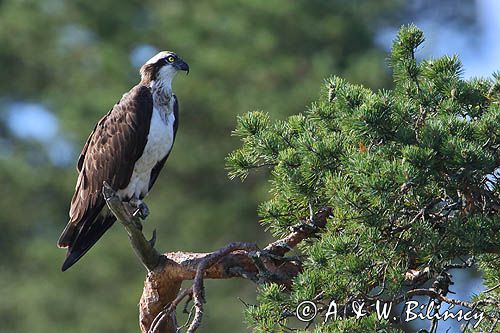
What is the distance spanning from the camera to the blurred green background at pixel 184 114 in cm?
1300

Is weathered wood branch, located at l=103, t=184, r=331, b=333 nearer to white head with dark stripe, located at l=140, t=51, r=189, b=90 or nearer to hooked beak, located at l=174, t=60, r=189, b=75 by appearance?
white head with dark stripe, located at l=140, t=51, r=189, b=90

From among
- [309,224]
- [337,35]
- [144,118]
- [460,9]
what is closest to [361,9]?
[337,35]

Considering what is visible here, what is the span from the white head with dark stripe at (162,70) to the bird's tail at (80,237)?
0.95m

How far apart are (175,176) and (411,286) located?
356 inches

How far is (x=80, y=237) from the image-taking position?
6.27 metres

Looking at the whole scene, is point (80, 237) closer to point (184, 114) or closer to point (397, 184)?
point (397, 184)

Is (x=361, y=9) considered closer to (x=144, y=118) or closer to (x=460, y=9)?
(x=460, y=9)

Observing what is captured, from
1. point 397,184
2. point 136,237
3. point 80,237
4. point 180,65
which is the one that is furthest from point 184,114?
point 397,184

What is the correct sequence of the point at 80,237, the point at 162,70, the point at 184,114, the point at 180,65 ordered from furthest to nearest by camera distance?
the point at 184,114, the point at 180,65, the point at 162,70, the point at 80,237

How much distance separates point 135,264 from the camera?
43.9 feet

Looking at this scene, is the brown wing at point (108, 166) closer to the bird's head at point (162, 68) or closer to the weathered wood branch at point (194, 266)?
the bird's head at point (162, 68)

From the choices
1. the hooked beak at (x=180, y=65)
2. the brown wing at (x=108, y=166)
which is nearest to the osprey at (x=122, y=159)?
the brown wing at (x=108, y=166)

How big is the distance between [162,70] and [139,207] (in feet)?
3.31

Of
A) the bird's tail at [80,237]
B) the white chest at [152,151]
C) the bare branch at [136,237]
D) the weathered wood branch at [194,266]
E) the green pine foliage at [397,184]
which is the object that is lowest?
the green pine foliage at [397,184]
